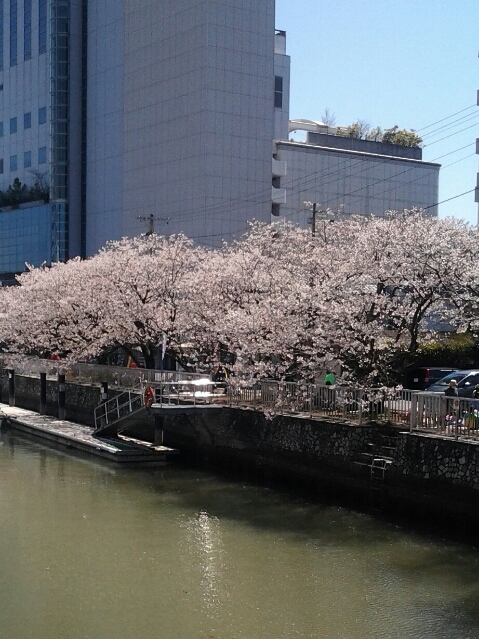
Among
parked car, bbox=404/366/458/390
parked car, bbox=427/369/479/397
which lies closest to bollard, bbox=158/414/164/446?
parked car, bbox=427/369/479/397

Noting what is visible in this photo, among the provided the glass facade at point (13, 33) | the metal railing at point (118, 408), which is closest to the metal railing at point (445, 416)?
the metal railing at point (118, 408)

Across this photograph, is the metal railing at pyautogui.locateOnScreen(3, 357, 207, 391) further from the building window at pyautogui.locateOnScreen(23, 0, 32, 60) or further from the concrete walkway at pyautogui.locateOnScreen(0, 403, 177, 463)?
the building window at pyautogui.locateOnScreen(23, 0, 32, 60)

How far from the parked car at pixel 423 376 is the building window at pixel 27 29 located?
53.5 m

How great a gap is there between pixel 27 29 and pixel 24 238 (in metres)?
18.2

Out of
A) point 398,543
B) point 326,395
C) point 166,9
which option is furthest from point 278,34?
point 398,543

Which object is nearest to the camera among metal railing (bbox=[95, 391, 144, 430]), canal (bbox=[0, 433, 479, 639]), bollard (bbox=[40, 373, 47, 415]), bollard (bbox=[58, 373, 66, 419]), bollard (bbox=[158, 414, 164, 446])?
canal (bbox=[0, 433, 479, 639])

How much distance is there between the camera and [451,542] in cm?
1925

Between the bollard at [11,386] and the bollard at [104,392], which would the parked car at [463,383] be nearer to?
the bollard at [104,392]

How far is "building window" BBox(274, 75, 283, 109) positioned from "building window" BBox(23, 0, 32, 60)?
2371 centimetres

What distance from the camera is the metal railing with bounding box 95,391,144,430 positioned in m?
31.7

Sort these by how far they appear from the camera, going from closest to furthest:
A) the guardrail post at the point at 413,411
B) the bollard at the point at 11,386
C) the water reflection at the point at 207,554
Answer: the water reflection at the point at 207,554
the guardrail post at the point at 413,411
the bollard at the point at 11,386

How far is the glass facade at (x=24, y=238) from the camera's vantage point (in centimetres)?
7300

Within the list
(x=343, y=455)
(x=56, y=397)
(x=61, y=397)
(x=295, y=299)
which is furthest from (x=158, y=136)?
(x=343, y=455)

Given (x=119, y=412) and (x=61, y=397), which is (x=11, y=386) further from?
(x=119, y=412)
